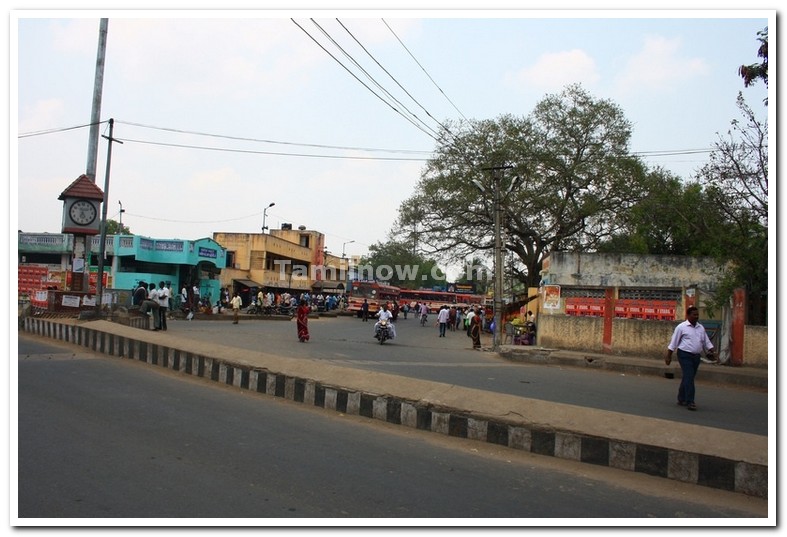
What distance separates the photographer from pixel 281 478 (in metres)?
5.53

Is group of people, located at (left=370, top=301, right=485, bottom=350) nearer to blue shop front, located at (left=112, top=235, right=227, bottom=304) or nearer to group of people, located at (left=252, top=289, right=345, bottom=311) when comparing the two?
group of people, located at (left=252, top=289, right=345, bottom=311)

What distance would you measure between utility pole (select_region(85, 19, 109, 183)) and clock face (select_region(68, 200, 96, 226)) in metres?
0.88

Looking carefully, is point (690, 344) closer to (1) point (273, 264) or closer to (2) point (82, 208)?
(2) point (82, 208)

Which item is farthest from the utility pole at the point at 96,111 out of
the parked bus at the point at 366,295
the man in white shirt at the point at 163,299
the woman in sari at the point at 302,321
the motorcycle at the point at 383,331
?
the parked bus at the point at 366,295

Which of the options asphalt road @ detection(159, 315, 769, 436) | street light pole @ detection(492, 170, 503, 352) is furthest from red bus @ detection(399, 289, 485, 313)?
asphalt road @ detection(159, 315, 769, 436)

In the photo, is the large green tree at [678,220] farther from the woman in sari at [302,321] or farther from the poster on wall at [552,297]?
the woman in sari at [302,321]

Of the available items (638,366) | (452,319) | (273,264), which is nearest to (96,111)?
(638,366)

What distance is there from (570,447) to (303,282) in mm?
53769

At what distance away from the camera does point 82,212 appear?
2072cm

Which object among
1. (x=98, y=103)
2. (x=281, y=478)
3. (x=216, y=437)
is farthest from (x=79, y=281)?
(x=281, y=478)

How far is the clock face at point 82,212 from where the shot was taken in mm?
20562

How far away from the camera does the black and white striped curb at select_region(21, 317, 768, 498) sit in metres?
5.97

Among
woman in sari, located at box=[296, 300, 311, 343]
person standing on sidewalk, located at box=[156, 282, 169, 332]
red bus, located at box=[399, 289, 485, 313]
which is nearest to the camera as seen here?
woman in sari, located at box=[296, 300, 311, 343]

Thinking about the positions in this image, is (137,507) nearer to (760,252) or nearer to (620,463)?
(620,463)
